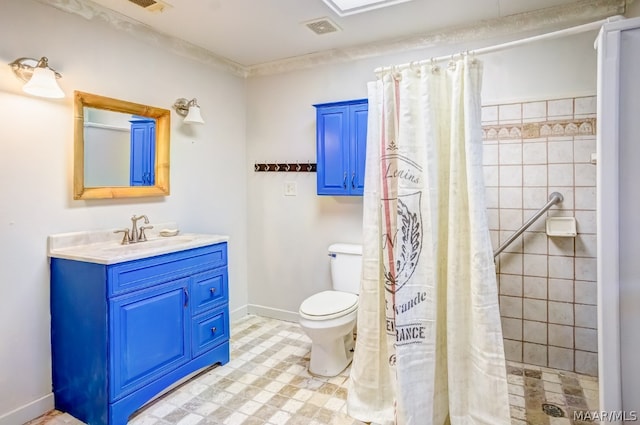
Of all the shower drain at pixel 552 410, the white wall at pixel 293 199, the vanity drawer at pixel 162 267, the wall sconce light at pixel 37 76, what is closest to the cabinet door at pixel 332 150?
the white wall at pixel 293 199

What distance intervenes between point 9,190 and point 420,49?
8.67 ft

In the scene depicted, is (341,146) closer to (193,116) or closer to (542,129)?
(193,116)

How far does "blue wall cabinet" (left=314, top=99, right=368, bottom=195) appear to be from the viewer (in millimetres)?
2639

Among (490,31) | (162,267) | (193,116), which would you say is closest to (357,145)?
(490,31)

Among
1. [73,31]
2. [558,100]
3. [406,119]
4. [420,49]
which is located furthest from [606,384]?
[73,31]

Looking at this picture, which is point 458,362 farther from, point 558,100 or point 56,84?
Result: point 56,84

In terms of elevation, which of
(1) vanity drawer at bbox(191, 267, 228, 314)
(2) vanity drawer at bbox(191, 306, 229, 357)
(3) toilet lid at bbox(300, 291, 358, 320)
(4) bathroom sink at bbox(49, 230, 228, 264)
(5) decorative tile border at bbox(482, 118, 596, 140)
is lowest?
(2) vanity drawer at bbox(191, 306, 229, 357)

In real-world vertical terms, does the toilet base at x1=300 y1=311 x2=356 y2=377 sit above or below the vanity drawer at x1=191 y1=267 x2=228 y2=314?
below

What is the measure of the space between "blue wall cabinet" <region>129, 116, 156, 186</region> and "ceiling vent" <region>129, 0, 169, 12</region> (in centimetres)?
67

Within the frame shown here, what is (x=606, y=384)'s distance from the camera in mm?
1241

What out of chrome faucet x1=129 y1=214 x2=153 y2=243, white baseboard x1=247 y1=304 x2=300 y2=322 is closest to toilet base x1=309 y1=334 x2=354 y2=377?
white baseboard x1=247 y1=304 x2=300 y2=322

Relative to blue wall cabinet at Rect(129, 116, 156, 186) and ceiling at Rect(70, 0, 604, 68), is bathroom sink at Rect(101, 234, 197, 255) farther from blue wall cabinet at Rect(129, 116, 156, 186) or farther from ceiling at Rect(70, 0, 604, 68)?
Answer: ceiling at Rect(70, 0, 604, 68)

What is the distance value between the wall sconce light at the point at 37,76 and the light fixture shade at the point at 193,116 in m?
0.91

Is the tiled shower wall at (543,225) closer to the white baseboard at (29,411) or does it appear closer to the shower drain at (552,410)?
the shower drain at (552,410)
